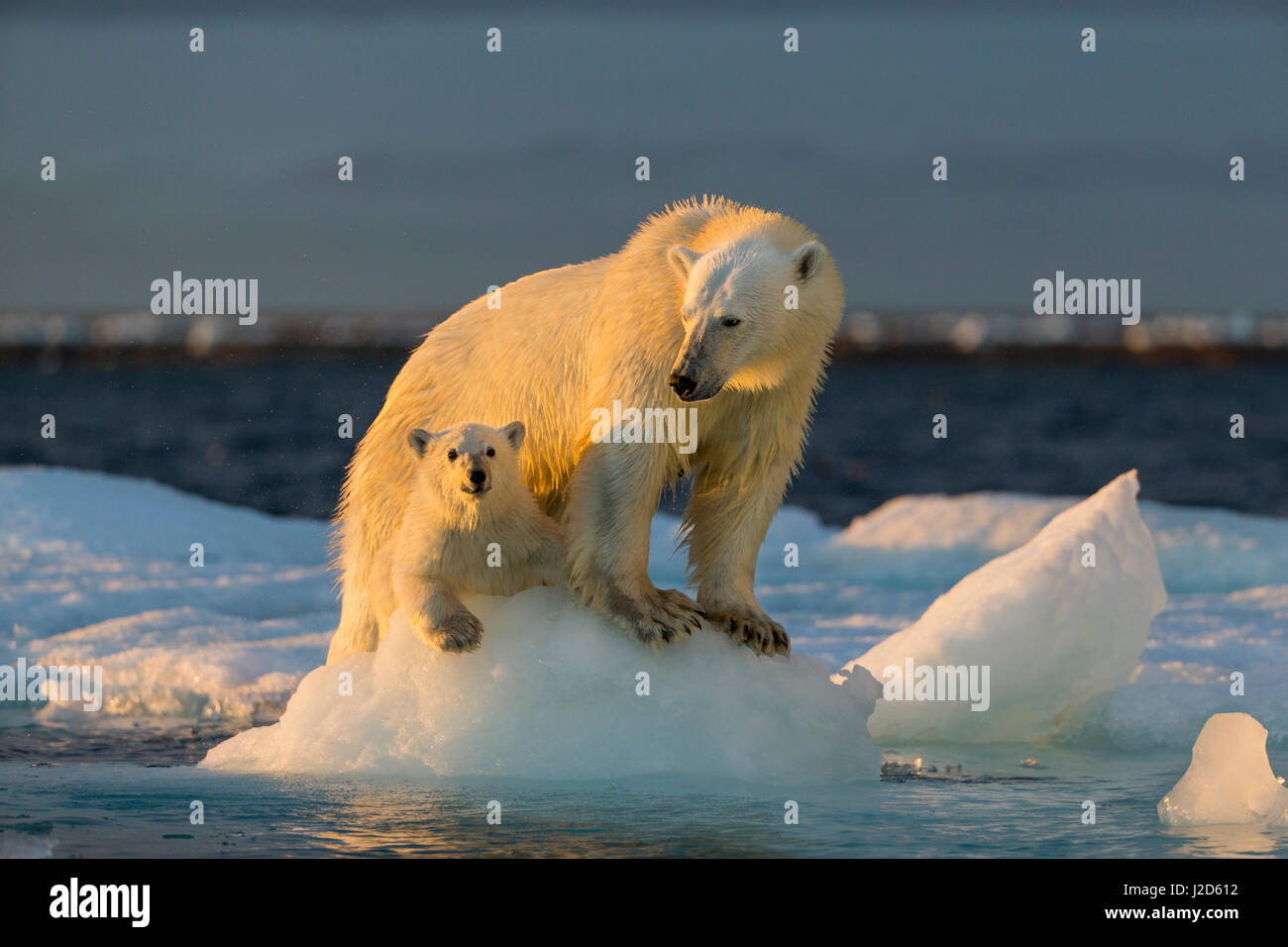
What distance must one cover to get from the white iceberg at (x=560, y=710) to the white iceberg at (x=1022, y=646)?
5.01ft

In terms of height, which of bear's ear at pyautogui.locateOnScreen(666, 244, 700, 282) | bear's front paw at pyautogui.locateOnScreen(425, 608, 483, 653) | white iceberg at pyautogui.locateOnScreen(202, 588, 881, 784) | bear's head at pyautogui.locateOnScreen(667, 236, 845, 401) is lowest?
white iceberg at pyautogui.locateOnScreen(202, 588, 881, 784)

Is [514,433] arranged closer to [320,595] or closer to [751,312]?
[751,312]

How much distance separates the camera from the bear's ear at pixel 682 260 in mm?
5410

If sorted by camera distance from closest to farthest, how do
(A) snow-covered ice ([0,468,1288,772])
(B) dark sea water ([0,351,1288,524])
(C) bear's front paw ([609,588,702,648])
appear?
(C) bear's front paw ([609,588,702,648])
(A) snow-covered ice ([0,468,1288,772])
(B) dark sea water ([0,351,1288,524])

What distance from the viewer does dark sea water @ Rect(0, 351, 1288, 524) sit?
29359 millimetres

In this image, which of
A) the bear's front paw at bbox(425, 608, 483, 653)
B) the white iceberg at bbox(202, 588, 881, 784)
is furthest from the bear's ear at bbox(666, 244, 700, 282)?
the bear's front paw at bbox(425, 608, 483, 653)

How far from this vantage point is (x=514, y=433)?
5.59 meters

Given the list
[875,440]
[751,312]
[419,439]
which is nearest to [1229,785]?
[751,312]

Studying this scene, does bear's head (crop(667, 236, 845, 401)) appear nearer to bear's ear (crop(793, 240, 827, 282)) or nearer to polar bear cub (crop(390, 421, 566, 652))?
bear's ear (crop(793, 240, 827, 282))

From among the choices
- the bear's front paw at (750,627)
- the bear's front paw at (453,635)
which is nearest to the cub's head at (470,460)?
the bear's front paw at (453,635)

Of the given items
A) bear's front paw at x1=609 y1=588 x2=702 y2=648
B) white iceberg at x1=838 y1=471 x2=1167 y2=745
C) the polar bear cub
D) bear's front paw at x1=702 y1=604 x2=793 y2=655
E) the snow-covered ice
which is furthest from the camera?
the snow-covered ice

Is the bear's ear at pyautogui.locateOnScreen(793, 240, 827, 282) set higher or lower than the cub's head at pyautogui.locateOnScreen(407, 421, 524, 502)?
higher

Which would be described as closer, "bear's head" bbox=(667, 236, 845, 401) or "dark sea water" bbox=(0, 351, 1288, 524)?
"bear's head" bbox=(667, 236, 845, 401)

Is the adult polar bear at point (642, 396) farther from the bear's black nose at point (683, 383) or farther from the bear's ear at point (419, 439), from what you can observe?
the bear's ear at point (419, 439)
